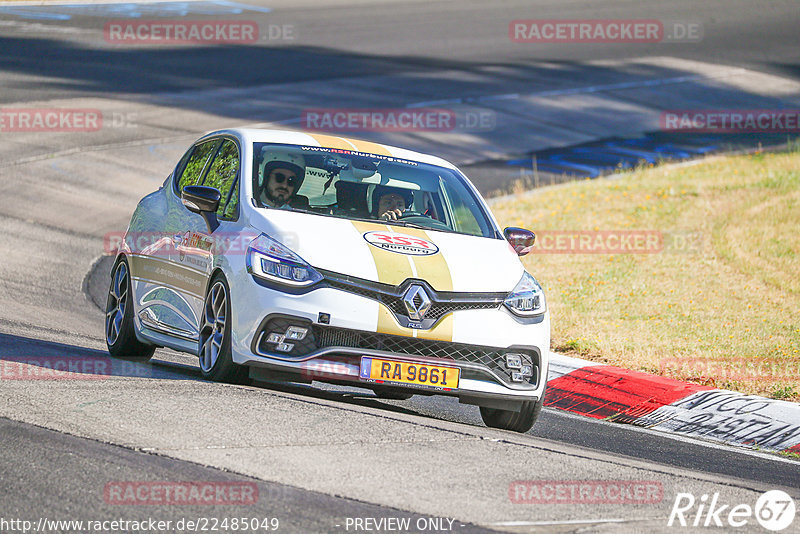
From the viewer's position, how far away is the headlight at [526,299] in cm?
805

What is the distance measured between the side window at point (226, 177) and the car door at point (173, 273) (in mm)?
182

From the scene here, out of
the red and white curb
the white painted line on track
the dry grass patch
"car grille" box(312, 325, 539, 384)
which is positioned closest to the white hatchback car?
"car grille" box(312, 325, 539, 384)

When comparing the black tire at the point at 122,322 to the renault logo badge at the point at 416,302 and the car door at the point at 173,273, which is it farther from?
the renault logo badge at the point at 416,302

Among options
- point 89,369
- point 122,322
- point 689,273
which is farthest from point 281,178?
point 689,273

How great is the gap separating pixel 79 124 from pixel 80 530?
18157 millimetres

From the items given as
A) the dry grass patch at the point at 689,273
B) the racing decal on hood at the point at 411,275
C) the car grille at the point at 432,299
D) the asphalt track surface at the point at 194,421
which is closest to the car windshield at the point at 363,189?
the racing decal on hood at the point at 411,275

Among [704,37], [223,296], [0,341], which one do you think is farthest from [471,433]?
[704,37]

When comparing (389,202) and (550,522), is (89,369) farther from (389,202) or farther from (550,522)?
(550,522)

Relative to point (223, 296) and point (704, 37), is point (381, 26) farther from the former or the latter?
point (223, 296)

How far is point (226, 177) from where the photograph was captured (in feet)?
29.6

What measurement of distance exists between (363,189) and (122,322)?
2.32m

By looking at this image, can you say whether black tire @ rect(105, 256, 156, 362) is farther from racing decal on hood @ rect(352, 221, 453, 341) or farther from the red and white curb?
the red and white curb

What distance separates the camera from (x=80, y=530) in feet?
16.5

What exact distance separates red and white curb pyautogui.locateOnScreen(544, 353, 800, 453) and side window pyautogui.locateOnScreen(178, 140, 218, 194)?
3249 millimetres
